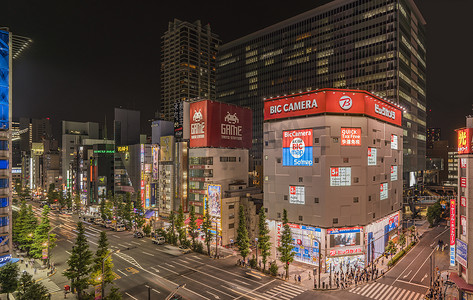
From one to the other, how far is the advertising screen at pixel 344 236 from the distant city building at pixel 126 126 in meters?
92.7

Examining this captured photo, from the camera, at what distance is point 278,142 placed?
5200 cm

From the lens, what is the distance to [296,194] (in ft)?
159

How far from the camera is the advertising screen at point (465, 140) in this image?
33266 mm

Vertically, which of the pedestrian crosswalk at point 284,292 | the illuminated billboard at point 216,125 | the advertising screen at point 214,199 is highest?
the illuminated billboard at point 216,125

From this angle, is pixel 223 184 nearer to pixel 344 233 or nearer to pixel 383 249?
pixel 344 233

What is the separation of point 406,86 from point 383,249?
8004 cm

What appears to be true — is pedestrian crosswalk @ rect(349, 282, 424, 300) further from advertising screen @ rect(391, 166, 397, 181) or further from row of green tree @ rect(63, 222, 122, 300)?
row of green tree @ rect(63, 222, 122, 300)

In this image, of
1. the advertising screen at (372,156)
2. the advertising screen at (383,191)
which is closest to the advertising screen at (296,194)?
the advertising screen at (372,156)

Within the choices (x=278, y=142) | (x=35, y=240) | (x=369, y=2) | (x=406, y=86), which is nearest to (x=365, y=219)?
(x=278, y=142)

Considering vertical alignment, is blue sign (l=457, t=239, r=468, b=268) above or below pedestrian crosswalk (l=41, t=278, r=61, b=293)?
above

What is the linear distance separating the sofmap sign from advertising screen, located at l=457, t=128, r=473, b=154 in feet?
47.9

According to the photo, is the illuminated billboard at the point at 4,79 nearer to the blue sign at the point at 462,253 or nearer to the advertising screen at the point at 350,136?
the advertising screen at the point at 350,136

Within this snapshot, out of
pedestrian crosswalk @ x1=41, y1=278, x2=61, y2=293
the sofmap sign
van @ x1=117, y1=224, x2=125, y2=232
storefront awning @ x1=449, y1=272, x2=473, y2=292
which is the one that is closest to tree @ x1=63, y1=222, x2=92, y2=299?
pedestrian crosswalk @ x1=41, y1=278, x2=61, y2=293

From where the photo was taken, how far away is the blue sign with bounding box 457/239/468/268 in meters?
32.8
